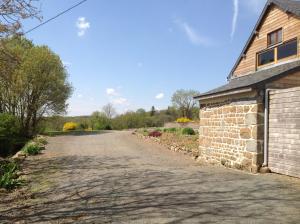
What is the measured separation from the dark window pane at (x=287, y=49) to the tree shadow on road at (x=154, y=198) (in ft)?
20.8

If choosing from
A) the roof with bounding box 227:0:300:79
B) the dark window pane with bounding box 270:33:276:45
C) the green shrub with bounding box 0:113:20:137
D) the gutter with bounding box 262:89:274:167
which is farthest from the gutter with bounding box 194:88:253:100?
the green shrub with bounding box 0:113:20:137

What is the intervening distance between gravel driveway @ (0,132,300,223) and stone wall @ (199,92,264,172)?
30.9 inches

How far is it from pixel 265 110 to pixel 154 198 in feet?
17.3

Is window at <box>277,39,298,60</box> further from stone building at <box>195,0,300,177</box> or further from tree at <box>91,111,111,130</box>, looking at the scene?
tree at <box>91,111,111,130</box>

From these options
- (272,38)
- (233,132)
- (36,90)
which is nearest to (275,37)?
(272,38)

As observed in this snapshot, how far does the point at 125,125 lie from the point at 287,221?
148ft

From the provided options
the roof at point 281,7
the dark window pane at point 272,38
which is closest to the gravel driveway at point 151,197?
the dark window pane at point 272,38

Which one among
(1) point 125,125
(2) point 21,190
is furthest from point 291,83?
(1) point 125,125

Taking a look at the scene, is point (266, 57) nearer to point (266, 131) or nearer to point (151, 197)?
point (266, 131)

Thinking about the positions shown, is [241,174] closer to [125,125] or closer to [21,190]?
[21,190]

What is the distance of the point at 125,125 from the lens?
5072 cm

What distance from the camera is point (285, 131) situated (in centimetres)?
1013

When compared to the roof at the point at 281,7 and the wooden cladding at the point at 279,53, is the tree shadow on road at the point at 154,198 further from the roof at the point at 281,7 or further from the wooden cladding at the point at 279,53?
the roof at the point at 281,7

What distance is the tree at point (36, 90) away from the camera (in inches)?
1218
